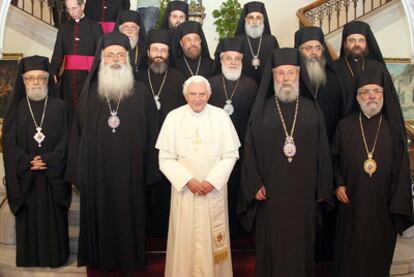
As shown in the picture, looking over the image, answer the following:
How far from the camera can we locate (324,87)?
489 cm

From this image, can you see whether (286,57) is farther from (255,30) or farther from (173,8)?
(173,8)

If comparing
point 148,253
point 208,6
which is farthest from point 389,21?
point 148,253

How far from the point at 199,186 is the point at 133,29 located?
2495 millimetres

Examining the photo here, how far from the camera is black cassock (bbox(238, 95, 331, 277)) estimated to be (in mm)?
3955

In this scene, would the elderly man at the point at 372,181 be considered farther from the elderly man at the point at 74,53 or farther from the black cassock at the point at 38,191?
the elderly man at the point at 74,53

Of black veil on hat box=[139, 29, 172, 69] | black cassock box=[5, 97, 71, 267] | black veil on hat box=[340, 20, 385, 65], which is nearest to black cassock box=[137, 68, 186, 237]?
black veil on hat box=[139, 29, 172, 69]

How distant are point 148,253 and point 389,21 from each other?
24.3ft

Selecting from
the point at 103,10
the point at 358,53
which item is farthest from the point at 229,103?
the point at 103,10

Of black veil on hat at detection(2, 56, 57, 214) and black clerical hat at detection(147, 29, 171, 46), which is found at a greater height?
black clerical hat at detection(147, 29, 171, 46)

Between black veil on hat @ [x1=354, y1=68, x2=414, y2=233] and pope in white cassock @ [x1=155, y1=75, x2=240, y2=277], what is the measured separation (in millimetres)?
1371

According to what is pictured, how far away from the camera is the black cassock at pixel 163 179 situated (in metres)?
4.85

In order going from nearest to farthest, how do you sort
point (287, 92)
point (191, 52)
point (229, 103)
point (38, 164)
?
point (287, 92), point (38, 164), point (229, 103), point (191, 52)

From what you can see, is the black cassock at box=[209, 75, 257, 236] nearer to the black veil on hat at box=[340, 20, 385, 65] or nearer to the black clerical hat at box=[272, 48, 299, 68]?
the black clerical hat at box=[272, 48, 299, 68]

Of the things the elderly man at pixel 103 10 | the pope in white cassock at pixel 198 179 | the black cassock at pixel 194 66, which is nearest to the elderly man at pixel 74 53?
Result: the elderly man at pixel 103 10
